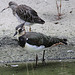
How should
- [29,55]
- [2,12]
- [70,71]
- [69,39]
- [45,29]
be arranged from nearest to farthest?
[70,71], [29,55], [69,39], [45,29], [2,12]

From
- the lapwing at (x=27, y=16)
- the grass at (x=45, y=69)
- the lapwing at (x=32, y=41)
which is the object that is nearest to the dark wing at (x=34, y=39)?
the lapwing at (x=32, y=41)

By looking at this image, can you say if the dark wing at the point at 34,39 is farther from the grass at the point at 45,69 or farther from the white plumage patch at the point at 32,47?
the grass at the point at 45,69

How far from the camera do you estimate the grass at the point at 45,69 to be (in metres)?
7.68

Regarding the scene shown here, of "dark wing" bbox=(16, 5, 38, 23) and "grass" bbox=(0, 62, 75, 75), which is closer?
"grass" bbox=(0, 62, 75, 75)

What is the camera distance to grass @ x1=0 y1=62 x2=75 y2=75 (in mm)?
7684

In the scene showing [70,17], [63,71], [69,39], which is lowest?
[63,71]

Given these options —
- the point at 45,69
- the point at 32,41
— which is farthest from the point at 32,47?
the point at 45,69

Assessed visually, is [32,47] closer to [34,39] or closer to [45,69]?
[34,39]

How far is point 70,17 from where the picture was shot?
11633 millimetres

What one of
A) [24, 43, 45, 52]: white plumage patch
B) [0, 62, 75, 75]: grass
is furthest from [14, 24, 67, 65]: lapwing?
[0, 62, 75, 75]: grass

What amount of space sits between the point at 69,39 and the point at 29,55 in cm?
175

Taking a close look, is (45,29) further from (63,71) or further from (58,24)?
(63,71)

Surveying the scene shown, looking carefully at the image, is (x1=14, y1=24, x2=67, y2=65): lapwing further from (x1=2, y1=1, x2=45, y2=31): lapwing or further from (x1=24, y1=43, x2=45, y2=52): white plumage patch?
(x1=2, y1=1, x2=45, y2=31): lapwing

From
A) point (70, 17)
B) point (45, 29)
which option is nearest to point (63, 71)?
point (45, 29)
